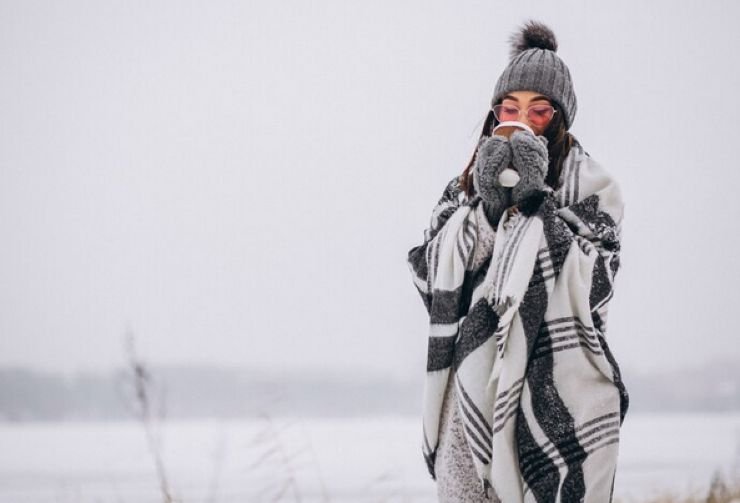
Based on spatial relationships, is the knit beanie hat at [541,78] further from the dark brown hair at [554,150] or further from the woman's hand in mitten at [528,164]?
the woman's hand in mitten at [528,164]

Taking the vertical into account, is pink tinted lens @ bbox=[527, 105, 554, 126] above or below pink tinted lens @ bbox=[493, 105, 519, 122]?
below

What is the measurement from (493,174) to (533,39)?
2.21 ft

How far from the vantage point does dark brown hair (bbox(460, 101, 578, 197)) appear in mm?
2318

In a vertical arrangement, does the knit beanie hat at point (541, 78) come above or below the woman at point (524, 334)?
above

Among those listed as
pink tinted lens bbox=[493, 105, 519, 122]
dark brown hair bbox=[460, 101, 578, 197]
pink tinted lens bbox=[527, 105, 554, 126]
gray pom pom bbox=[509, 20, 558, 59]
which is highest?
gray pom pom bbox=[509, 20, 558, 59]

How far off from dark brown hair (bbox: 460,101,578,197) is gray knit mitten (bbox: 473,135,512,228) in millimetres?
179

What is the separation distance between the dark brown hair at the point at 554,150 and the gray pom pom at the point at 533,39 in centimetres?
25

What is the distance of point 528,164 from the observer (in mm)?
2131

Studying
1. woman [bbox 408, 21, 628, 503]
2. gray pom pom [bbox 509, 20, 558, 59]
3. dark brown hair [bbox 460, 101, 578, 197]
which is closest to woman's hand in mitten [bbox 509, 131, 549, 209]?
woman [bbox 408, 21, 628, 503]

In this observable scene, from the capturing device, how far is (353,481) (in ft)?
22.7

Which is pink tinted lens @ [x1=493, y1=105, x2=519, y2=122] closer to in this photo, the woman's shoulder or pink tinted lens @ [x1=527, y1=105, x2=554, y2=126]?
pink tinted lens @ [x1=527, y1=105, x2=554, y2=126]

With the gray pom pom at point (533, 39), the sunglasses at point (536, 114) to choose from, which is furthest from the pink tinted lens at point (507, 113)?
the gray pom pom at point (533, 39)

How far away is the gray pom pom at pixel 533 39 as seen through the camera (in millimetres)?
2631

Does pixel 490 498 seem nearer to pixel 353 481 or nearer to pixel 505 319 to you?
pixel 505 319
